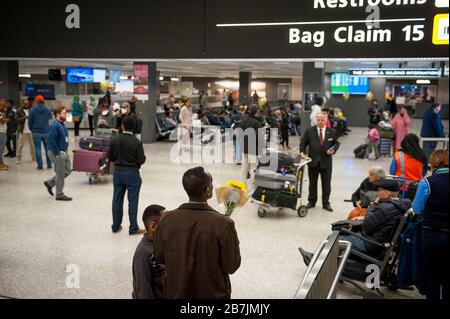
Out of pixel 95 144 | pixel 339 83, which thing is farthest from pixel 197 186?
pixel 339 83

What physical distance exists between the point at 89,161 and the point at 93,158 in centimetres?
13

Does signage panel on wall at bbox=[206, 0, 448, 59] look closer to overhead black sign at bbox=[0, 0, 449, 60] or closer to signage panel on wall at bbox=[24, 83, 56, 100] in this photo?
overhead black sign at bbox=[0, 0, 449, 60]

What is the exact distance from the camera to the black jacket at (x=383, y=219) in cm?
457

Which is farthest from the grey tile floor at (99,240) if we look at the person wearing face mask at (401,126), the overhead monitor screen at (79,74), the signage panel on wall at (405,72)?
the overhead monitor screen at (79,74)

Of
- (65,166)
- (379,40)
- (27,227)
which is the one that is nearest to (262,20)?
(379,40)

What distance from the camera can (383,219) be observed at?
181 inches

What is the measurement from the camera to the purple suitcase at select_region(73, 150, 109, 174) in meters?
9.45

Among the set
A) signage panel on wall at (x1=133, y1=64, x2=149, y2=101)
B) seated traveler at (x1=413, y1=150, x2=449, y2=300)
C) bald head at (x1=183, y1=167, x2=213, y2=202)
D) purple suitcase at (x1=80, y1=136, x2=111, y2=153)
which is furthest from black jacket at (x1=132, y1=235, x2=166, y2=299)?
signage panel on wall at (x1=133, y1=64, x2=149, y2=101)

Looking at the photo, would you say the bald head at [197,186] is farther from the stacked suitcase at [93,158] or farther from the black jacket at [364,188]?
the stacked suitcase at [93,158]

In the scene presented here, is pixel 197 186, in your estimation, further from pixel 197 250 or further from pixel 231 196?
pixel 231 196

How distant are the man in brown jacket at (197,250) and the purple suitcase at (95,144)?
7477 mm

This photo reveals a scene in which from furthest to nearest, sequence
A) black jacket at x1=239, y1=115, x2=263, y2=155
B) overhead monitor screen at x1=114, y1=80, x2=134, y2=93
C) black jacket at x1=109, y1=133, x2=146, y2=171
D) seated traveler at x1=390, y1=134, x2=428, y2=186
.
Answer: overhead monitor screen at x1=114, y1=80, x2=134, y2=93 → black jacket at x1=239, y1=115, x2=263, y2=155 → seated traveler at x1=390, y1=134, x2=428, y2=186 → black jacket at x1=109, y1=133, x2=146, y2=171

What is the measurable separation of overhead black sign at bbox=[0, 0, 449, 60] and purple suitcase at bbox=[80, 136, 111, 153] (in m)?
6.21
